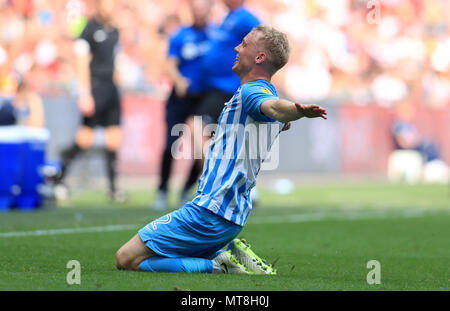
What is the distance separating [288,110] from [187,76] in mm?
6300

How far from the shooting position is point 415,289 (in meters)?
4.20

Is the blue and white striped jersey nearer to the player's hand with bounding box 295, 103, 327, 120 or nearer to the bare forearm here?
the bare forearm

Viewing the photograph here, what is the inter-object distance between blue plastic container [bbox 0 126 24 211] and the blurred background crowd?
498cm

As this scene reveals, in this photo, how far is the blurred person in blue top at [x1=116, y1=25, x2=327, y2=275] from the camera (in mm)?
4594

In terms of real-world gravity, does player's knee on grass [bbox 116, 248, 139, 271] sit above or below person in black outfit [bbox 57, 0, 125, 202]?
below

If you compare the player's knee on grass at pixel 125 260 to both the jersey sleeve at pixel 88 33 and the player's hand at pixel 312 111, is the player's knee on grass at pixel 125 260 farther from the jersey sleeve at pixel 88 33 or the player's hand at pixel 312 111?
the jersey sleeve at pixel 88 33

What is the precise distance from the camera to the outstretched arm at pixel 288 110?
3939mm

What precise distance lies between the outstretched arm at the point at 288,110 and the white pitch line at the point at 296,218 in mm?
3000

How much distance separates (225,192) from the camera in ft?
15.0

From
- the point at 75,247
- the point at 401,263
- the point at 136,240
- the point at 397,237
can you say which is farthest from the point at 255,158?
the point at 397,237

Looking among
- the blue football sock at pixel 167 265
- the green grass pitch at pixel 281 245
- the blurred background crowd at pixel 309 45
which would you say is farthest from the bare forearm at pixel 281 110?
the blurred background crowd at pixel 309 45

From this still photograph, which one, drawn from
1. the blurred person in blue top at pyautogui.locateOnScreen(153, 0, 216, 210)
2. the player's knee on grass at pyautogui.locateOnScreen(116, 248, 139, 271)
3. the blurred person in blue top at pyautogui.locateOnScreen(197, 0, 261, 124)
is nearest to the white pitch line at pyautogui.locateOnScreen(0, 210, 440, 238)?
the blurred person in blue top at pyautogui.locateOnScreen(197, 0, 261, 124)

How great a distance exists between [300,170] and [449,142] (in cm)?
511

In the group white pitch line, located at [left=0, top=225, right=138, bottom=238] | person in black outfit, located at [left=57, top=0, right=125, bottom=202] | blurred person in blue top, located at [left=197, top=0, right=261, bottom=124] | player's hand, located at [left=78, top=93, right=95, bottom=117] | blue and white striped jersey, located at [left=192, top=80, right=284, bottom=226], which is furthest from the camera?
player's hand, located at [left=78, top=93, right=95, bottom=117]
